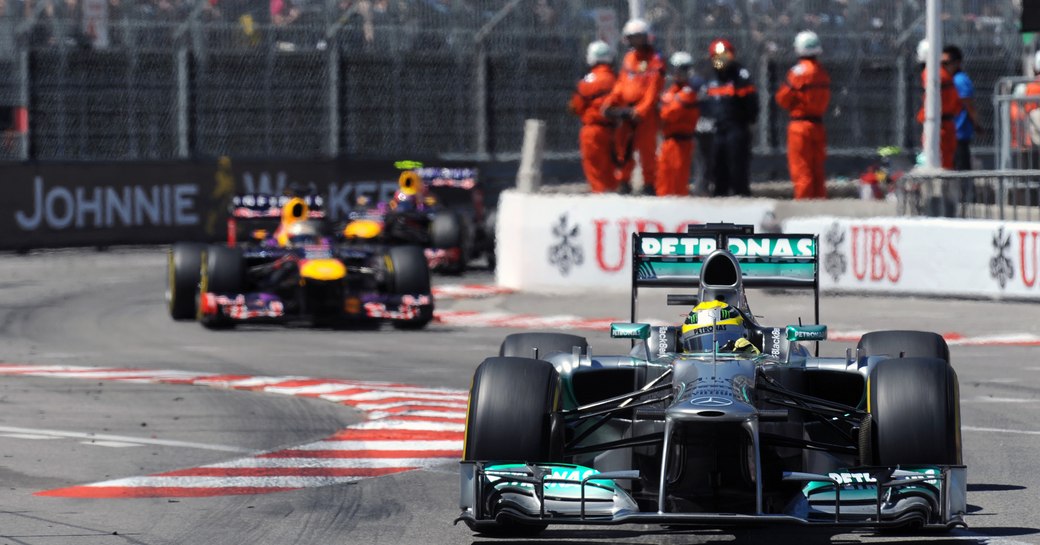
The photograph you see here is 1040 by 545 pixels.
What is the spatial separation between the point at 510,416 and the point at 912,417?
1578 mm

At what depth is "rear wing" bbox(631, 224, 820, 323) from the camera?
9445mm

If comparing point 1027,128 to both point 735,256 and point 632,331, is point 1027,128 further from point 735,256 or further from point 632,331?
point 632,331

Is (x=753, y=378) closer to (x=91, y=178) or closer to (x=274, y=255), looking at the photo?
(x=274, y=255)

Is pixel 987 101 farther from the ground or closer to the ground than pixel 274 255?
farther from the ground

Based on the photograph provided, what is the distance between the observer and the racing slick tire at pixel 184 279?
18484 mm

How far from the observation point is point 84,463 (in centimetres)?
1025

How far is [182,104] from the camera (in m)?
28.0

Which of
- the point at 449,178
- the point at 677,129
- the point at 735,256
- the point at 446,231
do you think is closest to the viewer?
the point at 735,256

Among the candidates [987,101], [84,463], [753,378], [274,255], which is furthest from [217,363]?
[987,101]

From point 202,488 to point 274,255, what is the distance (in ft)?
29.4

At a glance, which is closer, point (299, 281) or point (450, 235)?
point (299, 281)

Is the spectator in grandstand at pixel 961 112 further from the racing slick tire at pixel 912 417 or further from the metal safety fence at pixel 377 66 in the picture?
the racing slick tire at pixel 912 417

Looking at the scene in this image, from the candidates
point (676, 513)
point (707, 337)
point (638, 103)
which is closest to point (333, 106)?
point (638, 103)

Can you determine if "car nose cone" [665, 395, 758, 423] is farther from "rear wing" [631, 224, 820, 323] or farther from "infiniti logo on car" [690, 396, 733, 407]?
"rear wing" [631, 224, 820, 323]
